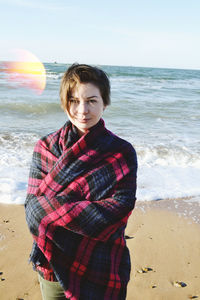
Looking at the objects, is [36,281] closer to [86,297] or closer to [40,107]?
[86,297]

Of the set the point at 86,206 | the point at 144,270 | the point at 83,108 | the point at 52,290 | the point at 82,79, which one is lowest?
the point at 144,270

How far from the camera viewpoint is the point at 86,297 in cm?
147

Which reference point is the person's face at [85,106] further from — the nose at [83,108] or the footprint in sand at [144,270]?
the footprint in sand at [144,270]

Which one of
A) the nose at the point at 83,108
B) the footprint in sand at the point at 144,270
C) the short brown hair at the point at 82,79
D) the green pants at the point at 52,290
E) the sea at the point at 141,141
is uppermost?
the short brown hair at the point at 82,79

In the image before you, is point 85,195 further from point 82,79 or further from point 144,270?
point 144,270

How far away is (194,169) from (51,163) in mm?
4791

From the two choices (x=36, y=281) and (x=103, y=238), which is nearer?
(x=103, y=238)

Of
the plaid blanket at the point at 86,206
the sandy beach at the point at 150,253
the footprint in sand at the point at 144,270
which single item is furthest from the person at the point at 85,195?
the footprint in sand at the point at 144,270

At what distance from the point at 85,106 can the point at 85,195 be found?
46 centimetres

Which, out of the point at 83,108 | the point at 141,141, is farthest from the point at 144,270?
the point at 141,141

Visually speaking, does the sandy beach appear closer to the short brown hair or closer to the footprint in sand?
the footprint in sand

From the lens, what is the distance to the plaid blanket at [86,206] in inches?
54.8

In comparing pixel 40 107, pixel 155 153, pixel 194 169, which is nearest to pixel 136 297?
pixel 194 169

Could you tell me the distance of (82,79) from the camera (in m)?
1.43
